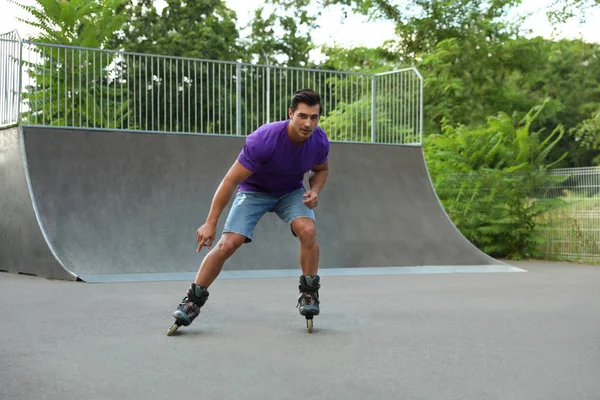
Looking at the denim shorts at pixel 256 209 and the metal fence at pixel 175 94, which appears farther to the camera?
the metal fence at pixel 175 94

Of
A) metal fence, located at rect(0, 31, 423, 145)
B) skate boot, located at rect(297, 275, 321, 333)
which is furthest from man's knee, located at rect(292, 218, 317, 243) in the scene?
metal fence, located at rect(0, 31, 423, 145)

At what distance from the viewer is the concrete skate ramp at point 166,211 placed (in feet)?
33.7

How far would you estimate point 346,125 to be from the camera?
13688 millimetres

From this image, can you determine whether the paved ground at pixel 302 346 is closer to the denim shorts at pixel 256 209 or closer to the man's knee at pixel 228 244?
the man's knee at pixel 228 244

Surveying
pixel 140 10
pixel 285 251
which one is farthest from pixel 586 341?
pixel 140 10

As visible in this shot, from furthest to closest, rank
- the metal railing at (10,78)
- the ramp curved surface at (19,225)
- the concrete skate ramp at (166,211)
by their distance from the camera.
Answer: the metal railing at (10,78)
the concrete skate ramp at (166,211)
the ramp curved surface at (19,225)

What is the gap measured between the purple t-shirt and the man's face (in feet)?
0.46

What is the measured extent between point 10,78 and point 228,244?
278 inches

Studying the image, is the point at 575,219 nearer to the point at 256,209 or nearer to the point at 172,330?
the point at 256,209

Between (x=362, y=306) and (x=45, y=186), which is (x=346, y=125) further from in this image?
(x=362, y=306)

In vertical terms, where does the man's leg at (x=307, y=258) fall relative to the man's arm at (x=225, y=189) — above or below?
below

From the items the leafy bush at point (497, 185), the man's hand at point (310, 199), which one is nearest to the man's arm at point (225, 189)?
the man's hand at point (310, 199)

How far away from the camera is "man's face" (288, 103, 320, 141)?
5.00 m

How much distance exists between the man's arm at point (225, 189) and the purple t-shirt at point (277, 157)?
0.05 meters
